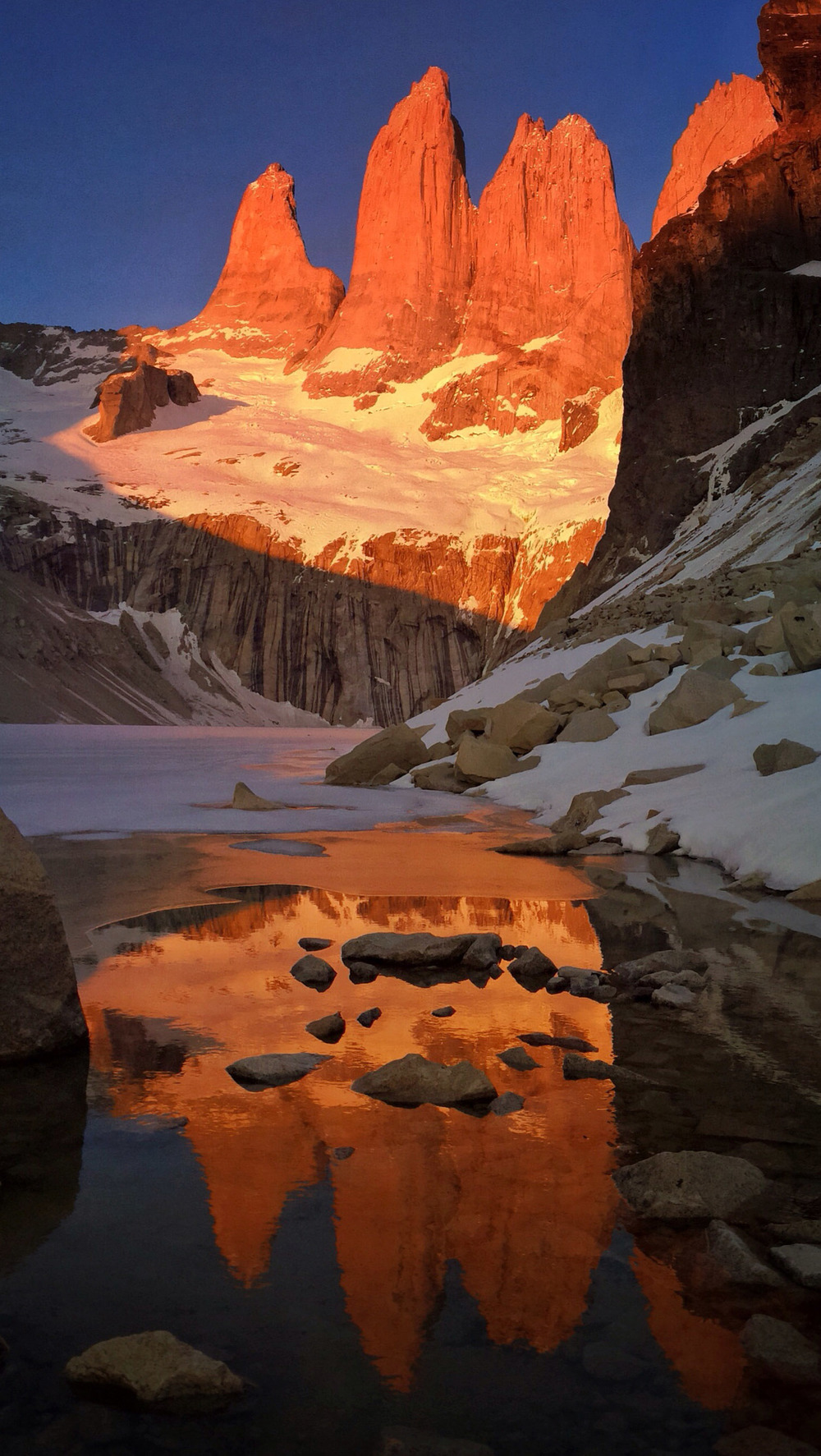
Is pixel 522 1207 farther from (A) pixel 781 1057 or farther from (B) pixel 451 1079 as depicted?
(A) pixel 781 1057

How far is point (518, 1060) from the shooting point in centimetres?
390

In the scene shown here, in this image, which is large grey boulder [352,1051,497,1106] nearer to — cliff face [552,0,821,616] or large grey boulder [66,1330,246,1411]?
large grey boulder [66,1330,246,1411]

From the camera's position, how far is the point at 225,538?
79.0 metres

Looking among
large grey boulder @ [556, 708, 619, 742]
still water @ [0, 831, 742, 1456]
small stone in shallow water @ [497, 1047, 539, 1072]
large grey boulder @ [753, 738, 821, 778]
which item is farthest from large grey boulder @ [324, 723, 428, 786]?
small stone in shallow water @ [497, 1047, 539, 1072]

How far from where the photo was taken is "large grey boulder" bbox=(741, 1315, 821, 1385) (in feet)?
6.81

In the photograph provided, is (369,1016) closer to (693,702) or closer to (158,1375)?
(158,1375)

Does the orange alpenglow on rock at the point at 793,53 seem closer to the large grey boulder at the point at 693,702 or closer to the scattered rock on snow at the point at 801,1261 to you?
the large grey boulder at the point at 693,702

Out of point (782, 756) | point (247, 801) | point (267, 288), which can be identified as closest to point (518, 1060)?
point (782, 756)

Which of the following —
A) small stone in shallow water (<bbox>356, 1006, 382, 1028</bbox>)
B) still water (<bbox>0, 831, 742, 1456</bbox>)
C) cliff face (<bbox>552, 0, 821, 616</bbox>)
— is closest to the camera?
still water (<bbox>0, 831, 742, 1456</bbox>)

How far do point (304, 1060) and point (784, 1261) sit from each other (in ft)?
6.32

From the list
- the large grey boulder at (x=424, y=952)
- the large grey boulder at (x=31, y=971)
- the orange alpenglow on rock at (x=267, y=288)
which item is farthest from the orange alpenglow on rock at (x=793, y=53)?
the orange alpenglow on rock at (x=267, y=288)

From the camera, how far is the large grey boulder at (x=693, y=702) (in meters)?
11.7

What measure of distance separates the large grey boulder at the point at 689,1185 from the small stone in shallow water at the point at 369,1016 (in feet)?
5.39

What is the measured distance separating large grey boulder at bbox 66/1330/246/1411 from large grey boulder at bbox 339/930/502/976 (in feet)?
10.8
